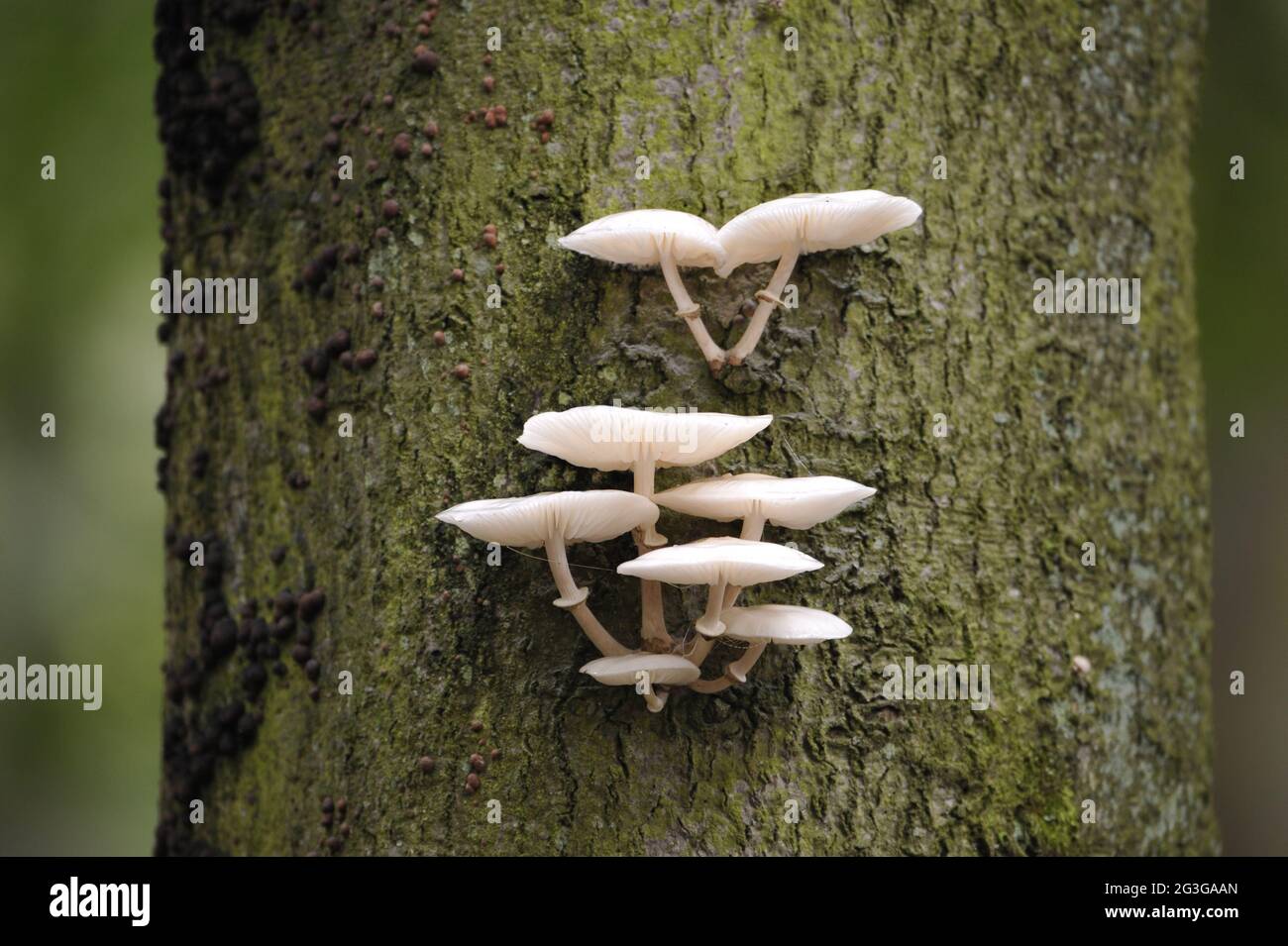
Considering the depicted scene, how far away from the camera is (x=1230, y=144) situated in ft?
23.0

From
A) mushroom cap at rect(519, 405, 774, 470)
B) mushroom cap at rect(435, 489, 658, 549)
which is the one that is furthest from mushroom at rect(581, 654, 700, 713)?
mushroom cap at rect(519, 405, 774, 470)

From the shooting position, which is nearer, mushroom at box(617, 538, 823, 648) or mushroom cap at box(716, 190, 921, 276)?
mushroom at box(617, 538, 823, 648)

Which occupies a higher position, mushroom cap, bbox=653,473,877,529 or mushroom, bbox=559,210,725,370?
mushroom, bbox=559,210,725,370

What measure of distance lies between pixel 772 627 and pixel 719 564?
26 cm

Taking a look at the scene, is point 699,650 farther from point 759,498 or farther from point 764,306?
point 764,306

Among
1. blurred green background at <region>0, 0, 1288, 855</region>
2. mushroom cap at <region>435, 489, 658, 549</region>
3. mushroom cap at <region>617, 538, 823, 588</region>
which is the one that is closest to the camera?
mushroom cap at <region>617, 538, 823, 588</region>

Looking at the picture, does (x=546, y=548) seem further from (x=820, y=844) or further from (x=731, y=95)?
(x=731, y=95)

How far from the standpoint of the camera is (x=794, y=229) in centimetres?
257

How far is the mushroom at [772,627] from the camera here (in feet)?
7.66

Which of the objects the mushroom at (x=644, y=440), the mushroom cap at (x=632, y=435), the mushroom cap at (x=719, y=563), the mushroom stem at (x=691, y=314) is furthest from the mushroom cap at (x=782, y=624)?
the mushroom stem at (x=691, y=314)

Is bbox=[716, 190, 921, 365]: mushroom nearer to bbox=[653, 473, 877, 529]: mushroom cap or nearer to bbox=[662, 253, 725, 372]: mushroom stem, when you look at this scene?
bbox=[662, 253, 725, 372]: mushroom stem

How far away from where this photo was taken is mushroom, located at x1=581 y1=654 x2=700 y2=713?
233cm

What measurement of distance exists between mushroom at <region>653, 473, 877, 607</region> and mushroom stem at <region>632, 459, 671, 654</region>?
7cm

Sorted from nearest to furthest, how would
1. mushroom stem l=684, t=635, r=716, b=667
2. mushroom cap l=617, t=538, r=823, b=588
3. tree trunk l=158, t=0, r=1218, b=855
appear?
mushroom cap l=617, t=538, r=823, b=588
mushroom stem l=684, t=635, r=716, b=667
tree trunk l=158, t=0, r=1218, b=855
